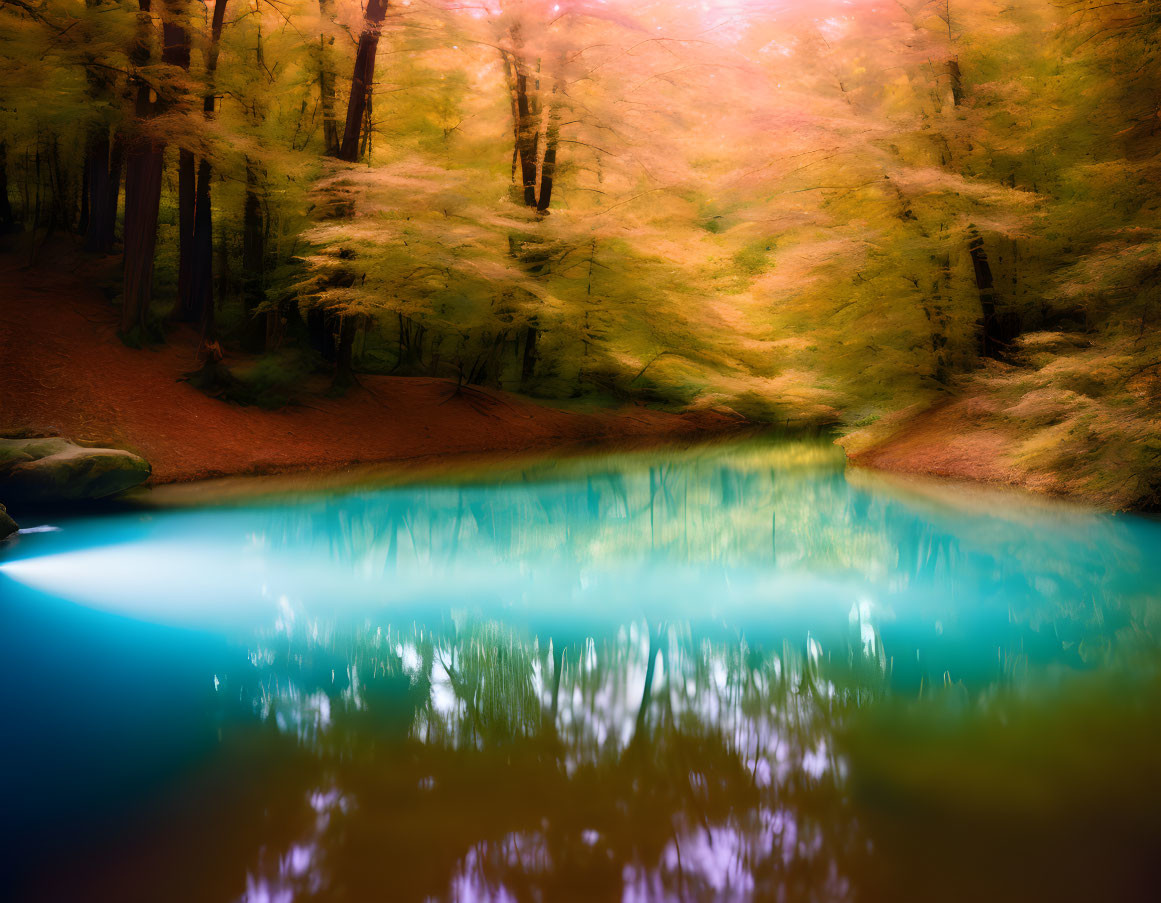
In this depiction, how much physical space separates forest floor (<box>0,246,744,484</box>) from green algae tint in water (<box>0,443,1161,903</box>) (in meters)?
4.69

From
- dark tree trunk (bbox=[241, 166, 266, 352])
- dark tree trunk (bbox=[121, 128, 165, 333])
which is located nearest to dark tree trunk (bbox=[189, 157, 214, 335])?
dark tree trunk (bbox=[241, 166, 266, 352])

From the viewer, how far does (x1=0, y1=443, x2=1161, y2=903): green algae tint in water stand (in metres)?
2.68

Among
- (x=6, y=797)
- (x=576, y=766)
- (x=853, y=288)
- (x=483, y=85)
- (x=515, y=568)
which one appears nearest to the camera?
(x=6, y=797)

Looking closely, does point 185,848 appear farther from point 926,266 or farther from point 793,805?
point 926,266

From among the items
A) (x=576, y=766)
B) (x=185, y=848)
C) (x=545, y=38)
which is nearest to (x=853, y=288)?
(x=545, y=38)

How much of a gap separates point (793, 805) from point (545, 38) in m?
19.2

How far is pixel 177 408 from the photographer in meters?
13.2

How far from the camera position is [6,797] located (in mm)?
3148

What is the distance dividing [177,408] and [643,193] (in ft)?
37.6

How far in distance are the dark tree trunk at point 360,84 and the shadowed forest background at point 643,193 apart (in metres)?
0.07

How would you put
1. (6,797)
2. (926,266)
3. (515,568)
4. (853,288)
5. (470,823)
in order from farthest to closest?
(853,288)
(926,266)
(515,568)
(6,797)
(470,823)

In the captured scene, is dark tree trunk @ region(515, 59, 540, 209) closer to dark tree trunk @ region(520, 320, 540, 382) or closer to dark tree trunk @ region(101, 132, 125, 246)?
dark tree trunk @ region(520, 320, 540, 382)

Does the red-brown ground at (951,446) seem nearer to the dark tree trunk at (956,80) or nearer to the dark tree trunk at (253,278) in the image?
the dark tree trunk at (956,80)

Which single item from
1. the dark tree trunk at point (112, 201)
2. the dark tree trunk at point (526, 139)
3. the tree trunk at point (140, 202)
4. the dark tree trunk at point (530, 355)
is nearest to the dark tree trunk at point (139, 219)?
the tree trunk at point (140, 202)
